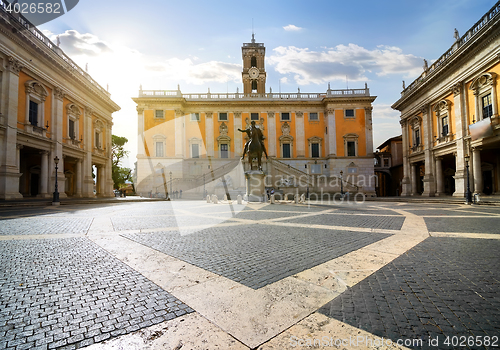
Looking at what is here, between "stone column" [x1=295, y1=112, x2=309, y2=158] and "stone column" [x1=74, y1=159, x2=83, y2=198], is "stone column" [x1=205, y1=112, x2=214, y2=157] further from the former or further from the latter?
"stone column" [x1=74, y1=159, x2=83, y2=198]

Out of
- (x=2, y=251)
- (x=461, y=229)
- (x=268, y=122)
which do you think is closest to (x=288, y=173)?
(x=268, y=122)

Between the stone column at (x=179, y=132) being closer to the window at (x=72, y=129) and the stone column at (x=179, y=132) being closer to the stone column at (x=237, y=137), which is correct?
the stone column at (x=237, y=137)

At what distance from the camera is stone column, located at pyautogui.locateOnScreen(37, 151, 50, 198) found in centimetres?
2061

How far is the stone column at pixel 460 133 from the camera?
2070 centimetres

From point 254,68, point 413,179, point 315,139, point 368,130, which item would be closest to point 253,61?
point 254,68

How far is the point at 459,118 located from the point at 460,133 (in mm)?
1404

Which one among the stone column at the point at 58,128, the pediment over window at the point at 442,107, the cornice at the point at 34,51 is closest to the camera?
the cornice at the point at 34,51

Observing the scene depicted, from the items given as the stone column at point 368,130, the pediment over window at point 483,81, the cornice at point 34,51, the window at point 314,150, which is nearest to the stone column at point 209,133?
the window at point 314,150

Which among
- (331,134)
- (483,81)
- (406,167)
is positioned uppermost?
(483,81)

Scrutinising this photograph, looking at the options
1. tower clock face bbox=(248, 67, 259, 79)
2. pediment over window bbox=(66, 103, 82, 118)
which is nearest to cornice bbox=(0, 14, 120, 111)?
pediment over window bbox=(66, 103, 82, 118)

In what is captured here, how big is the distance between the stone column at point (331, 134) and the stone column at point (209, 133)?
59.4 ft

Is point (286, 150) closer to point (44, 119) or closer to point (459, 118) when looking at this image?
point (459, 118)

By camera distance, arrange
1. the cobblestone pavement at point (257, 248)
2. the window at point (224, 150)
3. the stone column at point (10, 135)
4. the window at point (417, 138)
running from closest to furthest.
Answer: the cobblestone pavement at point (257, 248), the stone column at point (10, 135), the window at point (417, 138), the window at point (224, 150)

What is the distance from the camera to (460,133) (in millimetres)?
20984
